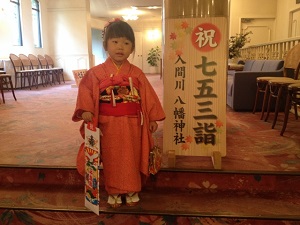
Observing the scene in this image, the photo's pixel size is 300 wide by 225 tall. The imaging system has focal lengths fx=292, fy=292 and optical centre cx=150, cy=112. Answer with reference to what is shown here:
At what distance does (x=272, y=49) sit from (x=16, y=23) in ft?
22.1

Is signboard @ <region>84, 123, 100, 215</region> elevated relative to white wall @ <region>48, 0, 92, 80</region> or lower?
lower

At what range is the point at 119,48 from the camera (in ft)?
5.23

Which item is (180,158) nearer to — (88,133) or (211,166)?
(211,166)

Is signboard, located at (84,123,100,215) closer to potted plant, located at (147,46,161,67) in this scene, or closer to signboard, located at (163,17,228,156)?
signboard, located at (163,17,228,156)

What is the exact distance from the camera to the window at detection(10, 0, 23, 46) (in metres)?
7.96

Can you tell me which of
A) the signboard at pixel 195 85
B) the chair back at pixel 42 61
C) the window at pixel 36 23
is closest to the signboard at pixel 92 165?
the signboard at pixel 195 85

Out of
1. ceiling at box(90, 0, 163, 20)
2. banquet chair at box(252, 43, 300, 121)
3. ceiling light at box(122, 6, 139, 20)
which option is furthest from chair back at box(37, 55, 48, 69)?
banquet chair at box(252, 43, 300, 121)

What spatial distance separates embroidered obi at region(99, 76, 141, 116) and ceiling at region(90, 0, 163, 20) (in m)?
8.01

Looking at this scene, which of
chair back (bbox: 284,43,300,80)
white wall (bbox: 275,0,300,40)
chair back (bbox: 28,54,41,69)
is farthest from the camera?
chair back (bbox: 28,54,41,69)

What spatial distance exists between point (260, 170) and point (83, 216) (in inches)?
46.0

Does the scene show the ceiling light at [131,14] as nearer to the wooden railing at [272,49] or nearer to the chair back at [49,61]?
the chair back at [49,61]

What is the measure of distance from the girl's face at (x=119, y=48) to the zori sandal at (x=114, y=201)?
798mm


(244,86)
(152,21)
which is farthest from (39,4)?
(244,86)

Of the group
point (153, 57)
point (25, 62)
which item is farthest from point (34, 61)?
point (153, 57)
